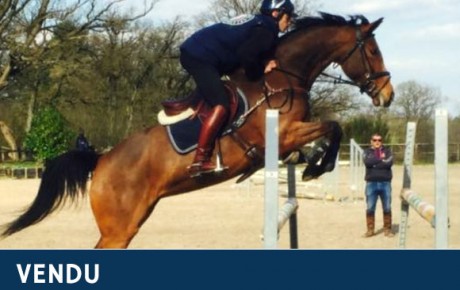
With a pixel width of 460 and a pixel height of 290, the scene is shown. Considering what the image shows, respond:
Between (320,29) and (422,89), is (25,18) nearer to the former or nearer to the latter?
(422,89)

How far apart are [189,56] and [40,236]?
7.18m

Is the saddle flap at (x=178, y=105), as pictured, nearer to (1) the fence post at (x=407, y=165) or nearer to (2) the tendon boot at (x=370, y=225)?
(1) the fence post at (x=407, y=165)

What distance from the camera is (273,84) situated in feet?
21.3

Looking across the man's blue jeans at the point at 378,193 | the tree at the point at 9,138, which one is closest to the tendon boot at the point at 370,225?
the man's blue jeans at the point at 378,193

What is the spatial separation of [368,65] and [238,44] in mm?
1086

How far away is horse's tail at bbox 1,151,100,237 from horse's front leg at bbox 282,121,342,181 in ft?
5.58

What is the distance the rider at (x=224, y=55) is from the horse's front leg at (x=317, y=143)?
1.73 feet

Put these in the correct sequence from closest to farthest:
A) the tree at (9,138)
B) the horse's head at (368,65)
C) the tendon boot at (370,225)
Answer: the horse's head at (368,65)
the tendon boot at (370,225)
the tree at (9,138)

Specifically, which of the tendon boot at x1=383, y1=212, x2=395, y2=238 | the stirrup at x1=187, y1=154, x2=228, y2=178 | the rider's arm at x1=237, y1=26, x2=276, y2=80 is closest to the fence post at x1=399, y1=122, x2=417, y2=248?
the rider's arm at x1=237, y1=26, x2=276, y2=80

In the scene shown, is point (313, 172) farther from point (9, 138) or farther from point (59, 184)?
point (9, 138)

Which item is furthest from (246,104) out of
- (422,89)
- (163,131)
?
(422,89)

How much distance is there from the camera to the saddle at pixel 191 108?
643 centimetres

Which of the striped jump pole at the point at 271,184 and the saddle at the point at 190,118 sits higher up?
the saddle at the point at 190,118

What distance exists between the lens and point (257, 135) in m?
6.36
